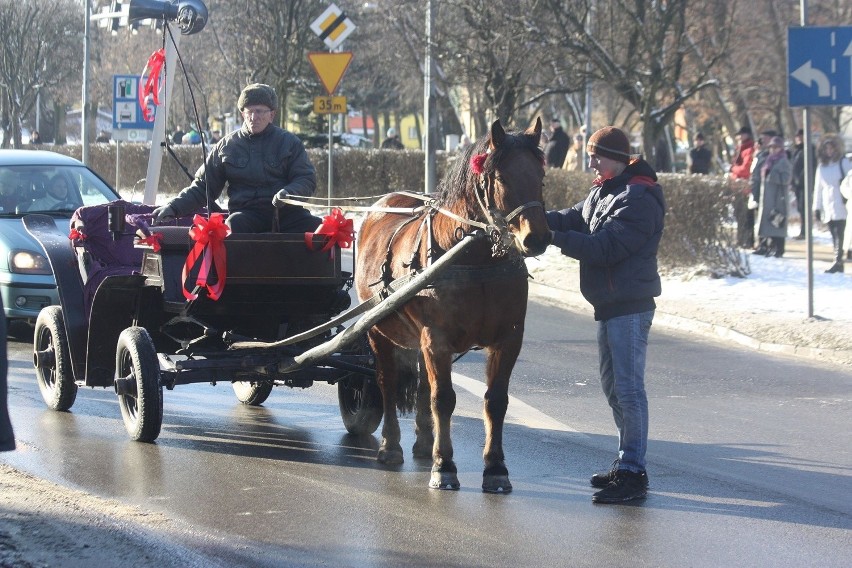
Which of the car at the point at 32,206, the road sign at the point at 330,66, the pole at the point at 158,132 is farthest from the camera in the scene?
the road sign at the point at 330,66

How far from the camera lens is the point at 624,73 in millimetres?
20438

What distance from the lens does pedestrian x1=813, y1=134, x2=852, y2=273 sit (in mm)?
18297

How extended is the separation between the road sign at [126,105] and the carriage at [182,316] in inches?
521

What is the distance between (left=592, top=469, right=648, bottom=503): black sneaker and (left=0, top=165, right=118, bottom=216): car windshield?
23.2ft

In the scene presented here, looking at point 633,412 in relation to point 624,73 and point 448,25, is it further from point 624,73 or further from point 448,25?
point 448,25

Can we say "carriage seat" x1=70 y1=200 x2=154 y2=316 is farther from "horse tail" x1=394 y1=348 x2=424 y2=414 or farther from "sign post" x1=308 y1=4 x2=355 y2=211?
"sign post" x1=308 y1=4 x2=355 y2=211

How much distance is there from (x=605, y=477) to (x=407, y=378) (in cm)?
156

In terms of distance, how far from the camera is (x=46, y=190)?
1227 cm

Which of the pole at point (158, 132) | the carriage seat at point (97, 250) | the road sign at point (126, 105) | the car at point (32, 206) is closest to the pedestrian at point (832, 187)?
the pole at point (158, 132)

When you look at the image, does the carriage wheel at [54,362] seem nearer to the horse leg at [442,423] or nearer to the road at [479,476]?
the road at [479,476]

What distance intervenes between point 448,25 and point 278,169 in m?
22.7

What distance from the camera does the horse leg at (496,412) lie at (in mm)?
6660

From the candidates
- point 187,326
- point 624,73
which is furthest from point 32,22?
point 187,326

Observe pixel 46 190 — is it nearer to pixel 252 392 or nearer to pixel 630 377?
pixel 252 392
